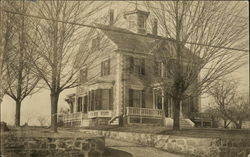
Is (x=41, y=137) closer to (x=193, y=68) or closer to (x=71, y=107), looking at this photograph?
(x=193, y=68)

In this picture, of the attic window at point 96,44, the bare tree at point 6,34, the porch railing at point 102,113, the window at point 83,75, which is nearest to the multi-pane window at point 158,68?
the attic window at point 96,44

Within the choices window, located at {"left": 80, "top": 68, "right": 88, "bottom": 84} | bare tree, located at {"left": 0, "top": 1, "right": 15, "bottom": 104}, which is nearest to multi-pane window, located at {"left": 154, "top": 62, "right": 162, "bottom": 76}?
window, located at {"left": 80, "top": 68, "right": 88, "bottom": 84}

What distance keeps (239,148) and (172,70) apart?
3811 mm

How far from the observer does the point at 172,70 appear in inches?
513

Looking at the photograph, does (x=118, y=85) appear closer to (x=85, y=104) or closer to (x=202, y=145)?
(x=85, y=104)

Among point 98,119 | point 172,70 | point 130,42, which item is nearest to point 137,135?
point 172,70

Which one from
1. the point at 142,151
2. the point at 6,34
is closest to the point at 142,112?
the point at 142,151

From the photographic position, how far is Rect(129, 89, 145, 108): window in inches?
941

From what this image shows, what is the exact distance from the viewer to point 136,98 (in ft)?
79.5

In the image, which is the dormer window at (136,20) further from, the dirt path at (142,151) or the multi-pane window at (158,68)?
the dirt path at (142,151)

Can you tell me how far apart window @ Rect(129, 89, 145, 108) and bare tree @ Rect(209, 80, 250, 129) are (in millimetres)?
5108

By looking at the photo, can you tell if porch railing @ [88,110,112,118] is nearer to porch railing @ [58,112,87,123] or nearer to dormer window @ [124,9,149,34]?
Answer: porch railing @ [58,112,87,123]

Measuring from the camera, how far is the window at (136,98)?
2391 cm

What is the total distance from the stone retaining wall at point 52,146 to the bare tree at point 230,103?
1609 cm
